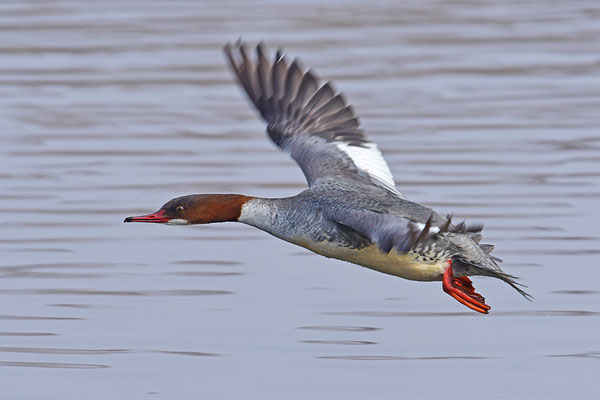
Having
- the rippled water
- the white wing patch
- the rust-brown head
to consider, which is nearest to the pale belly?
the rippled water

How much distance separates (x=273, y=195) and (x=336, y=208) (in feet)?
8.48

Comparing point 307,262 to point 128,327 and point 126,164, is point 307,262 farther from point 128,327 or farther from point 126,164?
point 126,164

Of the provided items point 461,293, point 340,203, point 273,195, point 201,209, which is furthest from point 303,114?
point 461,293

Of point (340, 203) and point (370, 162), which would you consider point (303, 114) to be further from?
point (340, 203)

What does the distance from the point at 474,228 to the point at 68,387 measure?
1759 millimetres

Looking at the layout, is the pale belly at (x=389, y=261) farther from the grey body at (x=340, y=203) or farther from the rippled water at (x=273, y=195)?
the rippled water at (x=273, y=195)

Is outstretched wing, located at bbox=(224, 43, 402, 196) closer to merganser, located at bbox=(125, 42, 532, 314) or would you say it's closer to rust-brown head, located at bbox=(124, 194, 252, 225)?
merganser, located at bbox=(125, 42, 532, 314)

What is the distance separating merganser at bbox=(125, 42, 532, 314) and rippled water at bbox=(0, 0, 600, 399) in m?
0.35

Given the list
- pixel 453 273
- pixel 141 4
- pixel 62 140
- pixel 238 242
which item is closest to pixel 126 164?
pixel 62 140

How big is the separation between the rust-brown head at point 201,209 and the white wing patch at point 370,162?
31.3 inches

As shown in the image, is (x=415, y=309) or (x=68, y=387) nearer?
(x=68, y=387)

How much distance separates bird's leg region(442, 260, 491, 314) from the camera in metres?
6.18

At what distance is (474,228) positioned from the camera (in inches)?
227

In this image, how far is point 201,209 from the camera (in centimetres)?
659
